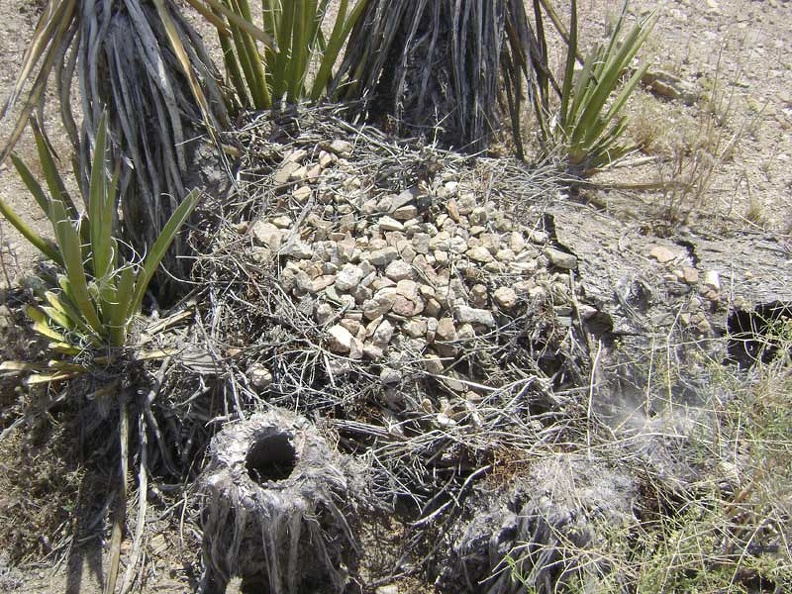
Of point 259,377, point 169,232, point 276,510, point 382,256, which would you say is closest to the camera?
point 276,510

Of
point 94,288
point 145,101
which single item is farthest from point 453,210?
point 94,288

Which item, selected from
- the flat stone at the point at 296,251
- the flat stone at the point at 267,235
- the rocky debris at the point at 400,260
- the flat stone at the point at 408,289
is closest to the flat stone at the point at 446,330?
the rocky debris at the point at 400,260

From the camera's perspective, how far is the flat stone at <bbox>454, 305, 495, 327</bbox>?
2.40 meters

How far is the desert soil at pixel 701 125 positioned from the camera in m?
3.03

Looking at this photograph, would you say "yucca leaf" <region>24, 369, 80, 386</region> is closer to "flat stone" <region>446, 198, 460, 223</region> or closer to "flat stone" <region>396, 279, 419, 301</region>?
"flat stone" <region>396, 279, 419, 301</region>

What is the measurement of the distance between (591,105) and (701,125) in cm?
81

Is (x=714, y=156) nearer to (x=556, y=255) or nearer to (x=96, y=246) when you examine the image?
(x=556, y=255)

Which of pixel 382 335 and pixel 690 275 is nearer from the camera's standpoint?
pixel 382 335

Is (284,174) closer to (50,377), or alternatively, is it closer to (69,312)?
(69,312)

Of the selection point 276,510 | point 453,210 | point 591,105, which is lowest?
point 276,510

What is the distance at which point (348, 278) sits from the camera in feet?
7.89

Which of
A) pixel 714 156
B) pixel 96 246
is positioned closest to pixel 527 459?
pixel 96 246

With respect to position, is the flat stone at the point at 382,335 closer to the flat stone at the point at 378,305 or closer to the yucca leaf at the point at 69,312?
the flat stone at the point at 378,305

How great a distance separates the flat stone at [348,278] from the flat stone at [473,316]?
0.33 meters
